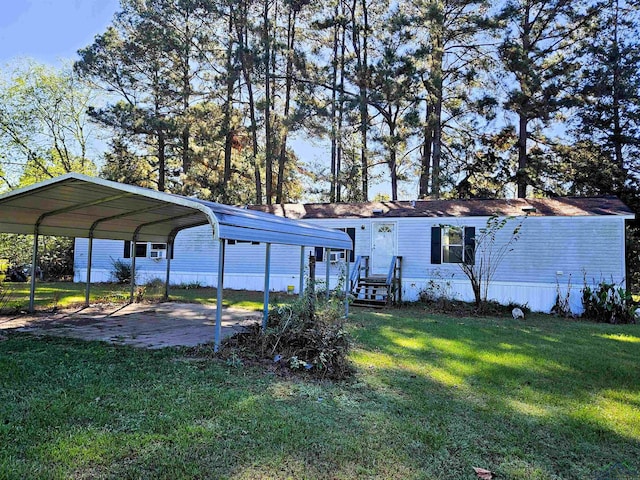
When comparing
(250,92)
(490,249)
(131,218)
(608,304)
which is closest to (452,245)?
(490,249)

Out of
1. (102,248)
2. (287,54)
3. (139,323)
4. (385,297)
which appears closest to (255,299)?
(385,297)

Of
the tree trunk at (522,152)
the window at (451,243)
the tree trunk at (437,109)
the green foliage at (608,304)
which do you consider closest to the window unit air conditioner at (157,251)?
the window at (451,243)

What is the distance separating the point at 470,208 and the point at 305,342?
914cm

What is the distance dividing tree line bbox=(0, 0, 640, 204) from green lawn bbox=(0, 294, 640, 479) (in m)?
13.4

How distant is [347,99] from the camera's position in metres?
18.4

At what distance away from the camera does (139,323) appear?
7.51m

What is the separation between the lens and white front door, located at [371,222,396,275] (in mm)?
12992

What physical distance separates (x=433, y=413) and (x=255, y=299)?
885 centimetres

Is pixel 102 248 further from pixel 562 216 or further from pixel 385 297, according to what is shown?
pixel 562 216

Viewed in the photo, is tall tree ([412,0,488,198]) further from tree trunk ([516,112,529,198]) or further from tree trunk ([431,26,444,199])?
tree trunk ([516,112,529,198])

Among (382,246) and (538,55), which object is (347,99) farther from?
(382,246)

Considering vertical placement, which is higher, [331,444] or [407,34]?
[407,34]

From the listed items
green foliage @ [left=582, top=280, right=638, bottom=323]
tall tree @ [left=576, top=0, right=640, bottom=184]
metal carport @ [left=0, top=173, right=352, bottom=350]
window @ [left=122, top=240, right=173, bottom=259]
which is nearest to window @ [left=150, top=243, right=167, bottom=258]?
window @ [left=122, top=240, right=173, bottom=259]

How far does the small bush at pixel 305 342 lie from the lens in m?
4.71
